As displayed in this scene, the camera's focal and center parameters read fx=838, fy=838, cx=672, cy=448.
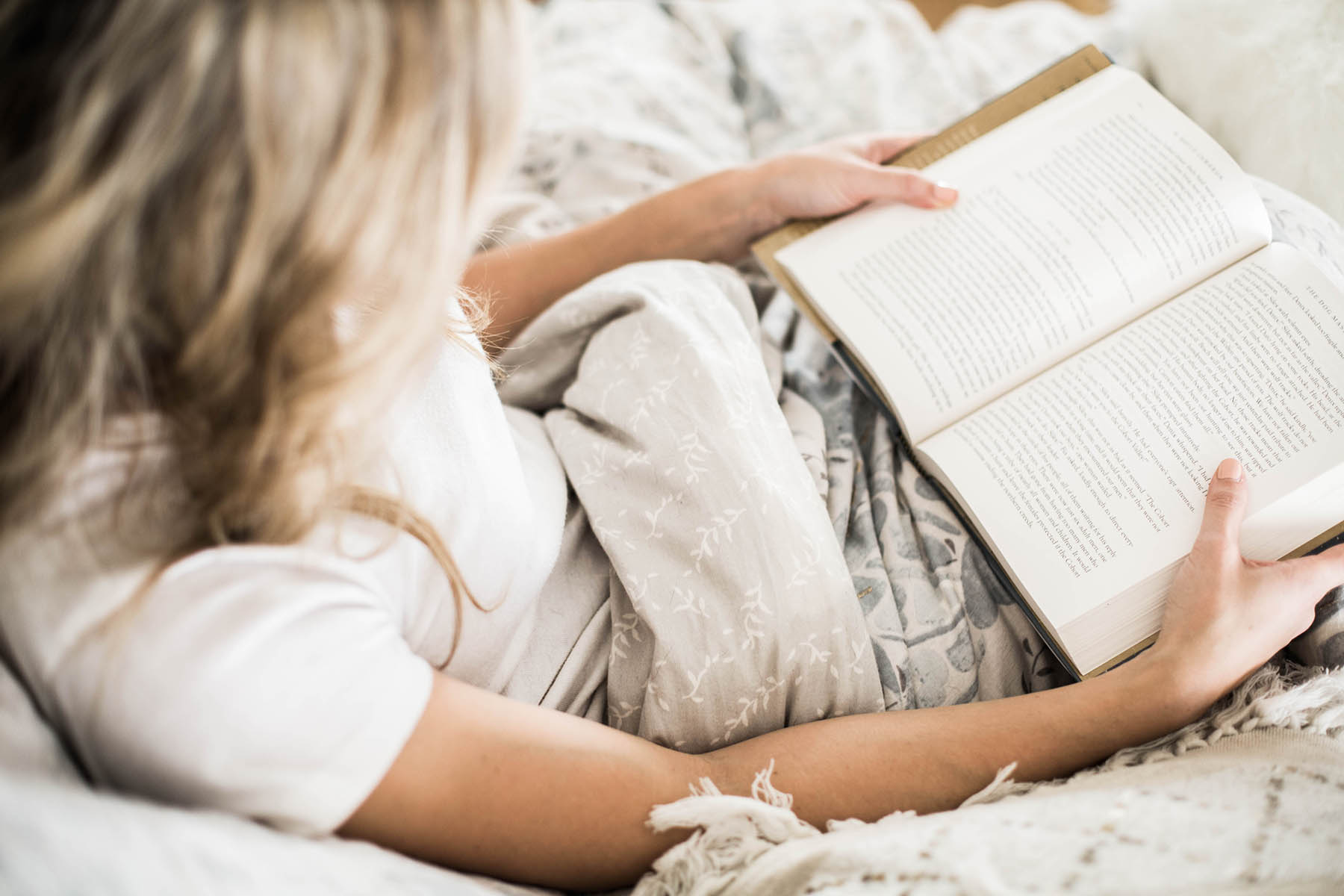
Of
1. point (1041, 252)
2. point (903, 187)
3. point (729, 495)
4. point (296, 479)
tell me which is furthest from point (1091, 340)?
point (296, 479)

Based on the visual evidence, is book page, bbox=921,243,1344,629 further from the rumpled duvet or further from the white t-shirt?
the white t-shirt

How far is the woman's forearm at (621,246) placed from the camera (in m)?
0.80

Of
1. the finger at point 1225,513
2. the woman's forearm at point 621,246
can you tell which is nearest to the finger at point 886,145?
the woman's forearm at point 621,246

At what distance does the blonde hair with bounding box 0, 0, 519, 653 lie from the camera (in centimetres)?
31

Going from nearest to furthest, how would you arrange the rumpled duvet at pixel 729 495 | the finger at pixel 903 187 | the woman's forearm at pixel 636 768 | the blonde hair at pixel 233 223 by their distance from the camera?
1. the blonde hair at pixel 233 223
2. the woman's forearm at pixel 636 768
3. the rumpled duvet at pixel 729 495
4. the finger at pixel 903 187

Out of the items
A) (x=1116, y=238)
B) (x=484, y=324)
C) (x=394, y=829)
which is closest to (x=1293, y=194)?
(x=1116, y=238)

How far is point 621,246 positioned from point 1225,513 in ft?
1.78

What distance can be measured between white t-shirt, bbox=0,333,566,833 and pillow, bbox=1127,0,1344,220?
0.81 meters

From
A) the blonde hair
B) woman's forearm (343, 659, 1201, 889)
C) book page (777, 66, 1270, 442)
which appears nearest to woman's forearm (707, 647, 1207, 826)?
woman's forearm (343, 659, 1201, 889)

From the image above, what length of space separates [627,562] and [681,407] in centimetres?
12

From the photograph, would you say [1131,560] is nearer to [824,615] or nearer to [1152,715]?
[1152,715]

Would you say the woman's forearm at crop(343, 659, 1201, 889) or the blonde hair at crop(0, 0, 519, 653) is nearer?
the blonde hair at crop(0, 0, 519, 653)

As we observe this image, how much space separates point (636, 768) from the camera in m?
0.49

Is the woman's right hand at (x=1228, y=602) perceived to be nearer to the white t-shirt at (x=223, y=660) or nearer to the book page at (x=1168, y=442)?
the book page at (x=1168, y=442)
